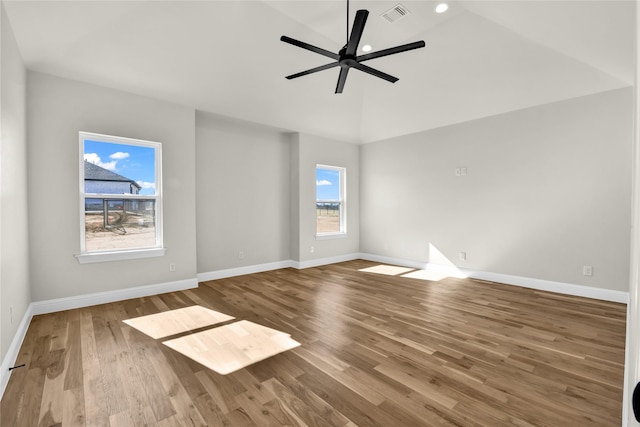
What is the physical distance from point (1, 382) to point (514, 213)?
19.8ft

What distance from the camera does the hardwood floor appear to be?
1671mm

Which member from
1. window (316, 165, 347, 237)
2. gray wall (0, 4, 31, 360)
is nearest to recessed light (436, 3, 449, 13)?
window (316, 165, 347, 237)

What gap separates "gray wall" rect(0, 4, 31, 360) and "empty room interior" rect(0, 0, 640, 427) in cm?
4

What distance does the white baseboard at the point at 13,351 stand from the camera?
1.93 metres

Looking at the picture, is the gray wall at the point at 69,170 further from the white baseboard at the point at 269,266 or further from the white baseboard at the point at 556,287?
the white baseboard at the point at 556,287

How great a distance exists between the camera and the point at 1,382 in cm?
187

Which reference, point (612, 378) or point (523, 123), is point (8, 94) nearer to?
point (612, 378)

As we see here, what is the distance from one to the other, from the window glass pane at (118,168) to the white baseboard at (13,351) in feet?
5.12

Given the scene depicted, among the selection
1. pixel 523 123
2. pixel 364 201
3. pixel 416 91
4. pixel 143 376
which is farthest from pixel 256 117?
pixel 523 123

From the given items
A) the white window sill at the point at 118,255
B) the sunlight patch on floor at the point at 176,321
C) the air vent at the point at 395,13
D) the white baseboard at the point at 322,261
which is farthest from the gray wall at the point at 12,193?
the white baseboard at the point at 322,261

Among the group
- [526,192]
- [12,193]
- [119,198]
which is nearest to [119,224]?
[119,198]

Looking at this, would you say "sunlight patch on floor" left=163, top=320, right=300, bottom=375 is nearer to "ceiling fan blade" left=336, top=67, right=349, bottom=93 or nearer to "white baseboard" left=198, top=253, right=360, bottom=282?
"white baseboard" left=198, top=253, right=360, bottom=282

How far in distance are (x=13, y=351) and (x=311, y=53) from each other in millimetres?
4495

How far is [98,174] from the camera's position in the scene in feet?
12.1
